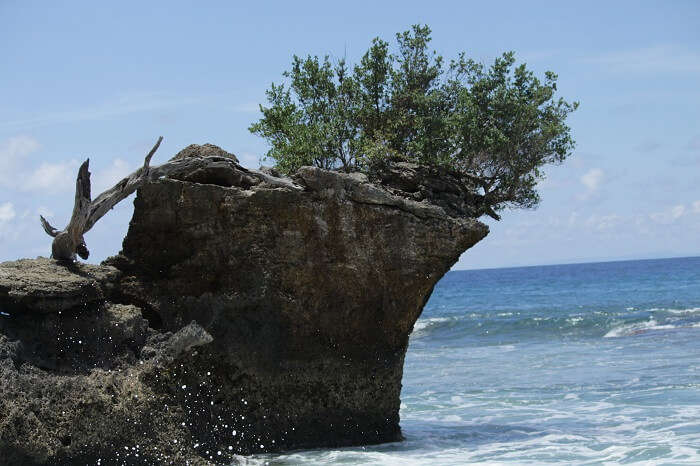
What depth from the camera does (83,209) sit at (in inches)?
371

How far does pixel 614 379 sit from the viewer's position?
Result: 16781 millimetres

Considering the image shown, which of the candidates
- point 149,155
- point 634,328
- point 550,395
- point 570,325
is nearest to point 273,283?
point 149,155

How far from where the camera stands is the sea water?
10.0 metres

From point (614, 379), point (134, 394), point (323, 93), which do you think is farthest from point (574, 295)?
point (134, 394)

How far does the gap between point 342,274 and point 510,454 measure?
295 cm

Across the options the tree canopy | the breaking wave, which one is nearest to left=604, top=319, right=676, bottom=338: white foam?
the breaking wave

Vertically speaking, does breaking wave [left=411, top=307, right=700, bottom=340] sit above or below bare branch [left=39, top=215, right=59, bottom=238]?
below

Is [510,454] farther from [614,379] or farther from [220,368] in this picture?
[614,379]

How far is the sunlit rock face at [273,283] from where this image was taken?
9383mm

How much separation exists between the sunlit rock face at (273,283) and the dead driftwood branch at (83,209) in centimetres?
19

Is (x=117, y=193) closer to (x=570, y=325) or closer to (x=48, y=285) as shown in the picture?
(x=48, y=285)

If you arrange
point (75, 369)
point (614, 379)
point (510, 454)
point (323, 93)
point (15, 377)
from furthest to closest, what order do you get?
point (614, 379) → point (323, 93) → point (510, 454) → point (75, 369) → point (15, 377)

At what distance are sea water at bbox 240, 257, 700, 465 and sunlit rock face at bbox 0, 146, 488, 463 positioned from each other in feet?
1.93

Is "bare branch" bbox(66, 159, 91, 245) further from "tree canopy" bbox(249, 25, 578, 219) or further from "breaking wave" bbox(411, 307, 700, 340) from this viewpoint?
"breaking wave" bbox(411, 307, 700, 340)
